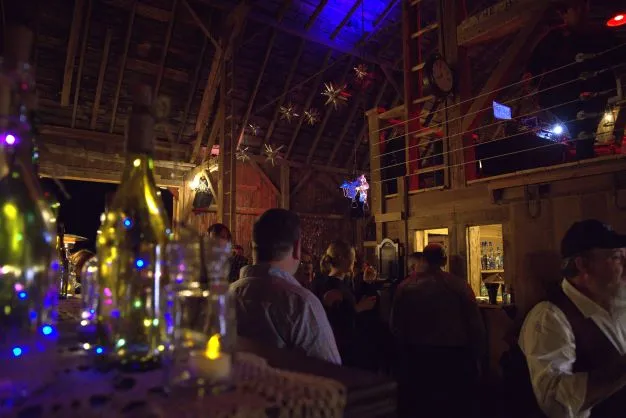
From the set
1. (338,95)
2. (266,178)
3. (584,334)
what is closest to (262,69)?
(338,95)

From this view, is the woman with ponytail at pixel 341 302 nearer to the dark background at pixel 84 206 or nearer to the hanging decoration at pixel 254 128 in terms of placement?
the dark background at pixel 84 206

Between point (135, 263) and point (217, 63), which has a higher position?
point (217, 63)

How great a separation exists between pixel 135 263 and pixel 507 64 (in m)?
5.14

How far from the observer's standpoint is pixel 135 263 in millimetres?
735

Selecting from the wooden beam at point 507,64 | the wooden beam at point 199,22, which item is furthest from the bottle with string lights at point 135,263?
the wooden beam at point 199,22

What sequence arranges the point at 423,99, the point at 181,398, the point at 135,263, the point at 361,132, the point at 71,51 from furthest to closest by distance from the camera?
the point at 361,132
the point at 71,51
the point at 423,99
the point at 135,263
the point at 181,398

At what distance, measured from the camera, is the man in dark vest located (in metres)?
1.70

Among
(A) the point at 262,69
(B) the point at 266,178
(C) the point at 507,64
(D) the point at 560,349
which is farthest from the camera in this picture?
(B) the point at 266,178

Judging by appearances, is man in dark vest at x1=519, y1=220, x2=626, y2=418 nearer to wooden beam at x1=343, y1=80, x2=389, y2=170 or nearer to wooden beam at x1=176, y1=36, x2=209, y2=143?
wooden beam at x1=176, y1=36, x2=209, y2=143

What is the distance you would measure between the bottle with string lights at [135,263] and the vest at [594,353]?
180cm

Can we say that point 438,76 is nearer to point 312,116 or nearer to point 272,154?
point 312,116

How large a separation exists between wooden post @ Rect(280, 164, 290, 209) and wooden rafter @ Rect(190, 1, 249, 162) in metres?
2.24

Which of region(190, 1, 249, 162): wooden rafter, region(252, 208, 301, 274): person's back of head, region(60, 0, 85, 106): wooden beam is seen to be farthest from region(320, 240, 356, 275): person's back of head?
region(60, 0, 85, 106): wooden beam

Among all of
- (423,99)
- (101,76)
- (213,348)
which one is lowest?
(213,348)
